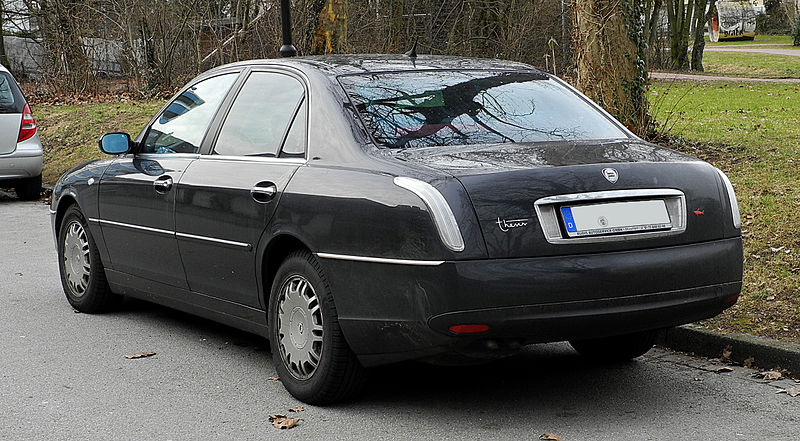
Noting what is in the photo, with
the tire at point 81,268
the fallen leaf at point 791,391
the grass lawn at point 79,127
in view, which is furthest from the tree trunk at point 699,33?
the fallen leaf at point 791,391

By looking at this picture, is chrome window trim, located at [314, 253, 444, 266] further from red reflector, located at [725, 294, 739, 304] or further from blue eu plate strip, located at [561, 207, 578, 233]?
red reflector, located at [725, 294, 739, 304]

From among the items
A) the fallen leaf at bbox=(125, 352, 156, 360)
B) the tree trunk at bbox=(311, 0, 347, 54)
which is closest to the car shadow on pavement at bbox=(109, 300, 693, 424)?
the fallen leaf at bbox=(125, 352, 156, 360)

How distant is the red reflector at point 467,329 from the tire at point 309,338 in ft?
2.29

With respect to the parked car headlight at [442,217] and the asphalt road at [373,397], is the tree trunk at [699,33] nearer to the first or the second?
the asphalt road at [373,397]

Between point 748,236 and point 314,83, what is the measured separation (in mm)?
4073

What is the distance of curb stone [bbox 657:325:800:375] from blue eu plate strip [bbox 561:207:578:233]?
5.63 feet

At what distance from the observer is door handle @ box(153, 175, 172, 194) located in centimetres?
630

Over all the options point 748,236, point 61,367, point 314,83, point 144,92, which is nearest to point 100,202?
point 61,367

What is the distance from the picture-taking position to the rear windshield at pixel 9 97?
14.9 meters

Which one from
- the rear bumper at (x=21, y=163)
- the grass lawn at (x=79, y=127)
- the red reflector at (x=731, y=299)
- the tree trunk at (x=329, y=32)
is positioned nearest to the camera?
the red reflector at (x=731, y=299)

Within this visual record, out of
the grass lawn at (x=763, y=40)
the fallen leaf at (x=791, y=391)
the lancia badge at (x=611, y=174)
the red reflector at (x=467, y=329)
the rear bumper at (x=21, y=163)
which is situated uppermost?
the lancia badge at (x=611, y=174)

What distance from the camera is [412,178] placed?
466 cm

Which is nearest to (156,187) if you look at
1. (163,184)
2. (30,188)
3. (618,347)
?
(163,184)

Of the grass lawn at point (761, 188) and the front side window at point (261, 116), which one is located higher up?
the front side window at point (261, 116)
